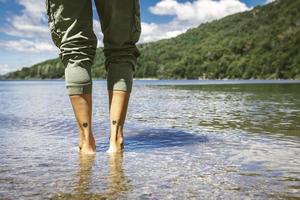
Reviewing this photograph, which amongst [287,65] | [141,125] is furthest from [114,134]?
[287,65]

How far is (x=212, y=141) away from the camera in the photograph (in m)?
4.75

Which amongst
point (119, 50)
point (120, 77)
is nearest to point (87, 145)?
point (120, 77)

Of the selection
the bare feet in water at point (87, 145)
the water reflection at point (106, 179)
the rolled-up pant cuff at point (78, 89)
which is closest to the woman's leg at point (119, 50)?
the bare feet in water at point (87, 145)

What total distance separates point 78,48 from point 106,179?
1.51 meters

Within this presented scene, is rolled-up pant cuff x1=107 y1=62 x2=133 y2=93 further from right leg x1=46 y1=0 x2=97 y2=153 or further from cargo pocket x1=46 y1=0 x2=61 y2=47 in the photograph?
cargo pocket x1=46 y1=0 x2=61 y2=47

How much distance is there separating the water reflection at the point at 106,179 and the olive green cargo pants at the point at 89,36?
2.46ft

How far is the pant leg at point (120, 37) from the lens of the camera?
4055 mm

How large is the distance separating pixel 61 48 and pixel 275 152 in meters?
2.14

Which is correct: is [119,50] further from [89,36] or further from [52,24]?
[52,24]

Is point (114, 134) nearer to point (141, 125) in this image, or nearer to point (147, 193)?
point (147, 193)

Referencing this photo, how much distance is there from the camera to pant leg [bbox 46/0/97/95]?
3.94 meters

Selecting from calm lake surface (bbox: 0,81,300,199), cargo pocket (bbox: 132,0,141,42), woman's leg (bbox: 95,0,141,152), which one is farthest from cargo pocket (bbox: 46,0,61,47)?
calm lake surface (bbox: 0,81,300,199)

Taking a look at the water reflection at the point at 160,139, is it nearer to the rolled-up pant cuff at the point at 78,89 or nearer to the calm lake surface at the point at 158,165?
the calm lake surface at the point at 158,165

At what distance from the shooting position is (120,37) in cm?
416
